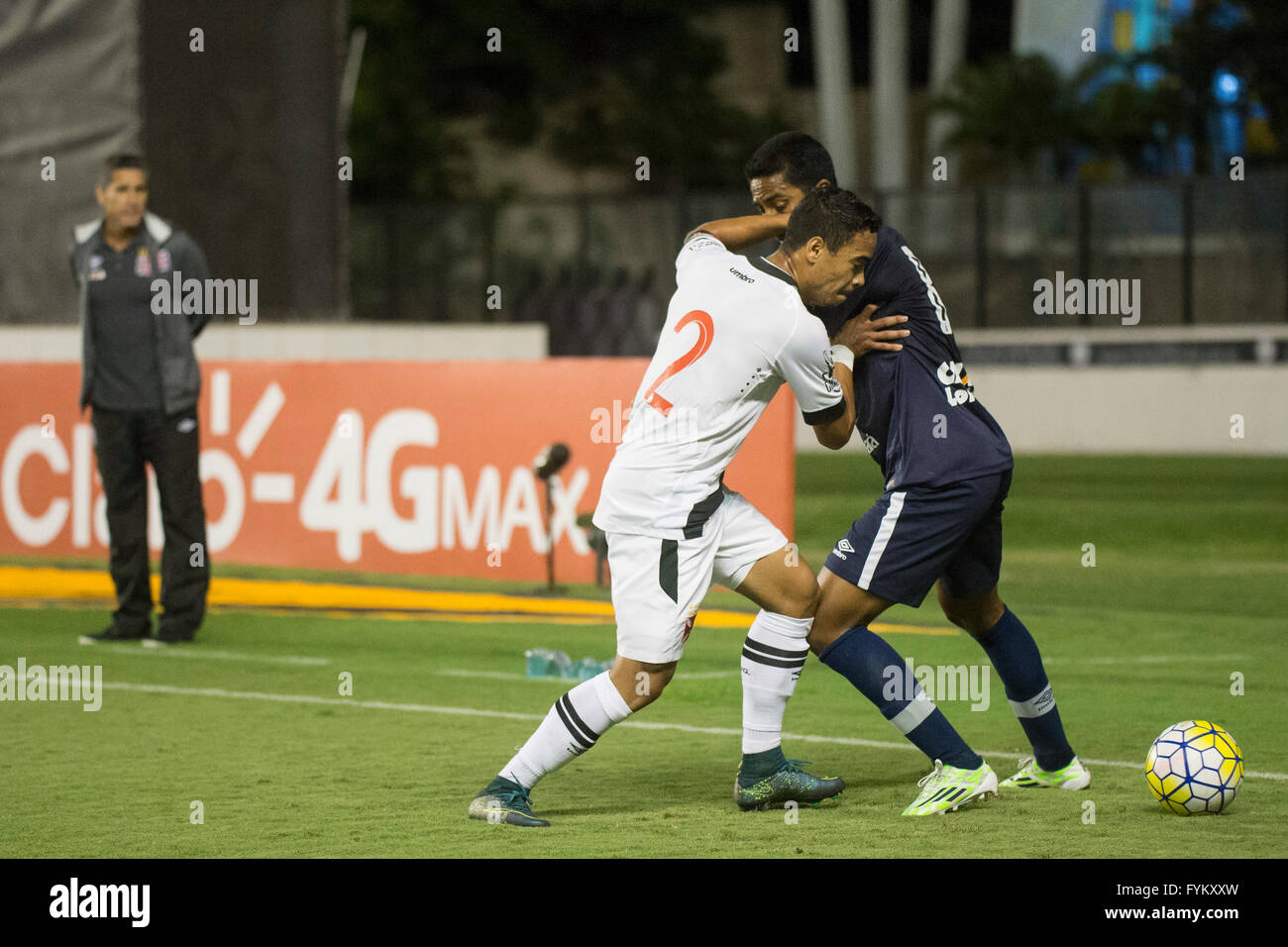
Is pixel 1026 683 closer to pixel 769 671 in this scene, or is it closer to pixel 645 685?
pixel 769 671

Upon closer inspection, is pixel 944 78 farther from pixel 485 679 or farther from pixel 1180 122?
pixel 485 679

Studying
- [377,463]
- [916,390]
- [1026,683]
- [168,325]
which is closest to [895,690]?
[1026,683]

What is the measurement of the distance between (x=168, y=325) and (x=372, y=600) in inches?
108

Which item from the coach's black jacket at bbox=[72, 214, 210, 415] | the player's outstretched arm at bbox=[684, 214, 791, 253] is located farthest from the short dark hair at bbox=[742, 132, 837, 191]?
the coach's black jacket at bbox=[72, 214, 210, 415]

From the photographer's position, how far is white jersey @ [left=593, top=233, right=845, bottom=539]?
6191 mm

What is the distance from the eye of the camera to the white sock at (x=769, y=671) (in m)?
6.47

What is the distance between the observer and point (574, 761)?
7676 mm

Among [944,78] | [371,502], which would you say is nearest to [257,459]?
[371,502]

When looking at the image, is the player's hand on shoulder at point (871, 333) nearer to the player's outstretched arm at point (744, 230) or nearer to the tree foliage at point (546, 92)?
the player's outstretched arm at point (744, 230)

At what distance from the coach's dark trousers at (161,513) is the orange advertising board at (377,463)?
9.26ft

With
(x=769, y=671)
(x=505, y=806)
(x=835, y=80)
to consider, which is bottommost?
(x=505, y=806)

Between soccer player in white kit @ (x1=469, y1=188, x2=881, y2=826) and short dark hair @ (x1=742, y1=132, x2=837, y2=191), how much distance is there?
0.70 ft

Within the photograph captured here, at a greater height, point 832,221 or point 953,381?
point 832,221

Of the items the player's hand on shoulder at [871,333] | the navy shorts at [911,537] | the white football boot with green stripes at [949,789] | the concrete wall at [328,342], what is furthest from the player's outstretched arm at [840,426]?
the concrete wall at [328,342]
